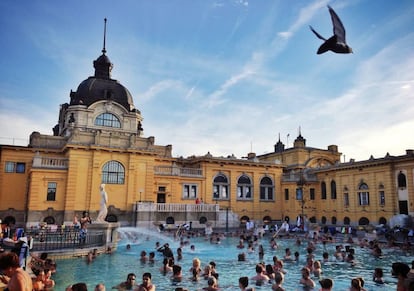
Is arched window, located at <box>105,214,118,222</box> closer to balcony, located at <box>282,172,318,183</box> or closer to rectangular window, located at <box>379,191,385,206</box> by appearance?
balcony, located at <box>282,172,318,183</box>

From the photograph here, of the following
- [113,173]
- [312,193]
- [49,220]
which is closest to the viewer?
[49,220]

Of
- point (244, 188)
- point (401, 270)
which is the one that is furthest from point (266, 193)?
point (401, 270)

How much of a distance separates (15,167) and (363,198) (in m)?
35.9

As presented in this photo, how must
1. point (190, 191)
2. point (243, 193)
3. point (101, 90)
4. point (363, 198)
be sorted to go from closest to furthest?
point (363, 198) < point (101, 90) < point (190, 191) < point (243, 193)

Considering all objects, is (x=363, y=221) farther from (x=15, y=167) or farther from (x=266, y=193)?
(x=15, y=167)

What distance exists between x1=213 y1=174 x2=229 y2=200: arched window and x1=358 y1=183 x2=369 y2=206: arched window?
1482 cm

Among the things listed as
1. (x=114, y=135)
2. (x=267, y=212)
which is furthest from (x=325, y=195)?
(x=114, y=135)

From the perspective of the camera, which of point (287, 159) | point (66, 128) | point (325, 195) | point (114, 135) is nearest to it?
point (114, 135)

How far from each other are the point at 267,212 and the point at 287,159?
11892mm

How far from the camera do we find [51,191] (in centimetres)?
3106

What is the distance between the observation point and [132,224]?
3195cm

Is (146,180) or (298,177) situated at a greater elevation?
(298,177)

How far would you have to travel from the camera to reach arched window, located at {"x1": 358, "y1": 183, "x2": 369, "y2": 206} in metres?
36.7

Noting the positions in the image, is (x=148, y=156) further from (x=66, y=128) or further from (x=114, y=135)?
(x=66, y=128)
